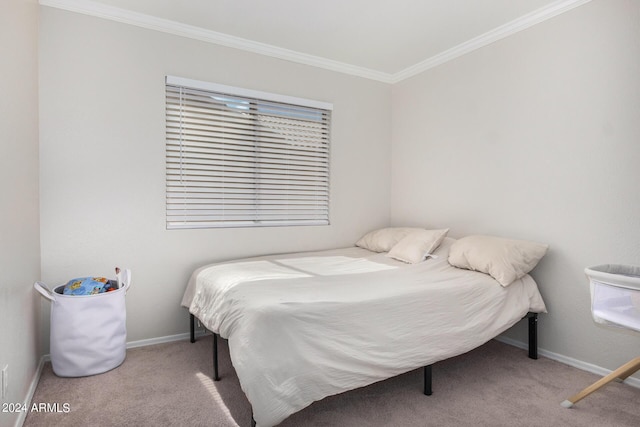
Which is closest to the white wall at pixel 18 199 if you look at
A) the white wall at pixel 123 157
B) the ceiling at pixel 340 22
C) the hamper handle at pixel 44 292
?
the hamper handle at pixel 44 292

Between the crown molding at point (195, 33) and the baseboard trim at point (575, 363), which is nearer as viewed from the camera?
the baseboard trim at point (575, 363)

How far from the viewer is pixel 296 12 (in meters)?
2.72

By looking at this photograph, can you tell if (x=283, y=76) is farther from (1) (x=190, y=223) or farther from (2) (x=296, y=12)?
(1) (x=190, y=223)

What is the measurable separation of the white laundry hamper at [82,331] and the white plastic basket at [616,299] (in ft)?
9.12

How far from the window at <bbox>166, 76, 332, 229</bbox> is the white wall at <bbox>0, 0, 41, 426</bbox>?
89 centimetres

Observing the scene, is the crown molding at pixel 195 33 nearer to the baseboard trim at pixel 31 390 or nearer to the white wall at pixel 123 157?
the white wall at pixel 123 157

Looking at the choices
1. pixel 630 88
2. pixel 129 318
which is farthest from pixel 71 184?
pixel 630 88

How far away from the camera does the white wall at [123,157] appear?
8.41ft

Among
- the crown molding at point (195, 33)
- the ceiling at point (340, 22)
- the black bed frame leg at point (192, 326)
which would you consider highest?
the ceiling at point (340, 22)

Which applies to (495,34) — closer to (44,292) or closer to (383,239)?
(383,239)

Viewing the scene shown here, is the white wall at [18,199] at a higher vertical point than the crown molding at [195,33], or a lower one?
lower

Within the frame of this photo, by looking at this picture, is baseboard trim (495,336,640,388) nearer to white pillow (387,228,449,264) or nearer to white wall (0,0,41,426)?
white pillow (387,228,449,264)

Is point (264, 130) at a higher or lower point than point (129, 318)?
higher

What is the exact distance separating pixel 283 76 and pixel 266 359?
269cm
